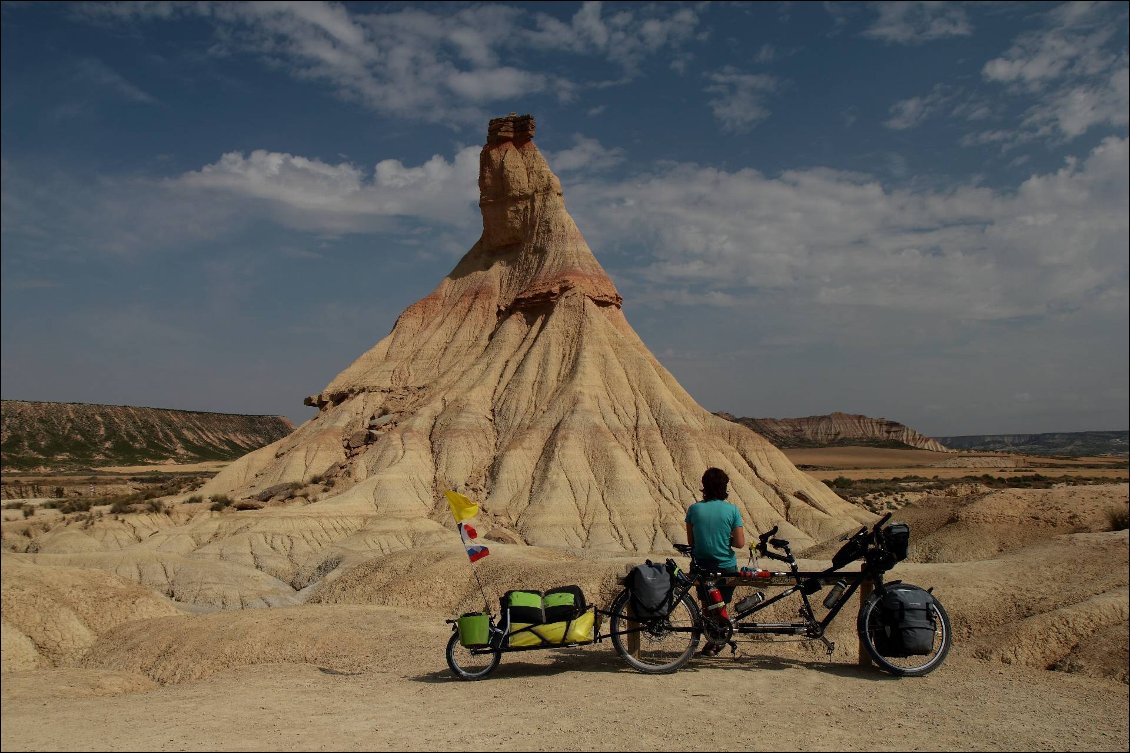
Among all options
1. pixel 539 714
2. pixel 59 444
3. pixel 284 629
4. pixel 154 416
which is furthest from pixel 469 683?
pixel 154 416

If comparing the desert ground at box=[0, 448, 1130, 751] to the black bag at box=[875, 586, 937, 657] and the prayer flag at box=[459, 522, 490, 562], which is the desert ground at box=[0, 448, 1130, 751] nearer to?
the black bag at box=[875, 586, 937, 657]

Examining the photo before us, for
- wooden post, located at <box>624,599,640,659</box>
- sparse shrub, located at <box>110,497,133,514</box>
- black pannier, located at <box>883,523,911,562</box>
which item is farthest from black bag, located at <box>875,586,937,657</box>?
sparse shrub, located at <box>110,497,133,514</box>

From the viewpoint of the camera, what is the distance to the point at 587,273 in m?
55.1

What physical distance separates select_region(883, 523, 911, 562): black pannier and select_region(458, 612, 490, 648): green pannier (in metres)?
4.61

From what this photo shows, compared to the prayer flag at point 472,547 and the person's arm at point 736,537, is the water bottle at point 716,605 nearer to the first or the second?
the person's arm at point 736,537

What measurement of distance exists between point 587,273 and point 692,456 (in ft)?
54.8

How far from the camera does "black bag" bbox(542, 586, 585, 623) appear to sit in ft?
29.5

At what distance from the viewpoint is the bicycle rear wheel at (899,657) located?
8.29 m

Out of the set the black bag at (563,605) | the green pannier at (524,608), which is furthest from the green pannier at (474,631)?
the black bag at (563,605)

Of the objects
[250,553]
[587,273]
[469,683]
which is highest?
[587,273]

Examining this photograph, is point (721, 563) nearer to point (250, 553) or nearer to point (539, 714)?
point (539, 714)

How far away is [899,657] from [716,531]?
2292 millimetres

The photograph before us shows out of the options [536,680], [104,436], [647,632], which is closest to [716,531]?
[647,632]

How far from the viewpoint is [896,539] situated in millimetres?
8516
